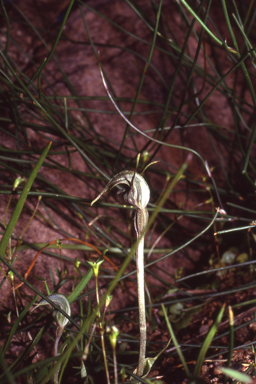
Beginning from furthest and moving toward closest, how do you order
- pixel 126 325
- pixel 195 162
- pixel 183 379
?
pixel 195 162
pixel 126 325
pixel 183 379

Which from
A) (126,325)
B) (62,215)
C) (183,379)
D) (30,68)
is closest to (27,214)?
(62,215)

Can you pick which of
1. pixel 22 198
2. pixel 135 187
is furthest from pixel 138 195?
pixel 22 198

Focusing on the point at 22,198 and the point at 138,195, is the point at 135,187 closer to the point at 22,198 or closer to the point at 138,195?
the point at 138,195

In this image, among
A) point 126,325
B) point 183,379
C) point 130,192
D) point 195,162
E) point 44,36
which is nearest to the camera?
point 130,192

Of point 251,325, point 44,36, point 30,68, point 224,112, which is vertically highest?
point 44,36

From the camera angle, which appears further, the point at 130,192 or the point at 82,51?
the point at 82,51

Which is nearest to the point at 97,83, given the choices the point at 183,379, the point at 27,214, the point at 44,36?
the point at 44,36

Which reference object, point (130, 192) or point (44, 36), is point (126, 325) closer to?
point (130, 192)

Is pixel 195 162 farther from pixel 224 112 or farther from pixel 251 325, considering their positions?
pixel 251 325

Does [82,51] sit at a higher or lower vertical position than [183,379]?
higher
